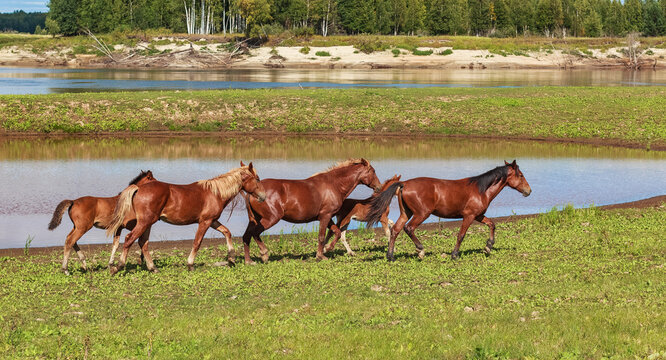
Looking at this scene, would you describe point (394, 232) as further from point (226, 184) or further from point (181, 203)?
point (181, 203)

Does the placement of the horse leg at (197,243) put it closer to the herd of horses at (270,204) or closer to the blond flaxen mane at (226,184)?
the herd of horses at (270,204)

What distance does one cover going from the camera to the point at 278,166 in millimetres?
31656

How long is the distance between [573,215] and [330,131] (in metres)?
23.2

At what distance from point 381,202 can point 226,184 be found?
3203 millimetres

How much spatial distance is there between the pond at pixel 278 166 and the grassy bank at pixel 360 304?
498 cm

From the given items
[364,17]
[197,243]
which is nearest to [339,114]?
[197,243]

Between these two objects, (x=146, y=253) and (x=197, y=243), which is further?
(x=197, y=243)

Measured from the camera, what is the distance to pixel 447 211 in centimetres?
1620

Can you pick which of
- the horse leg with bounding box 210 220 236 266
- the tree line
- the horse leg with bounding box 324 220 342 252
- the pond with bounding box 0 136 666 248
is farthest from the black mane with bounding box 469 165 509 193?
the tree line

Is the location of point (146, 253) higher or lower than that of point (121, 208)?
lower

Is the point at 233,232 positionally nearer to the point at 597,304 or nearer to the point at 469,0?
the point at 597,304

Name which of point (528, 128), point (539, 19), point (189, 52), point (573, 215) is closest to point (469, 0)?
point (539, 19)

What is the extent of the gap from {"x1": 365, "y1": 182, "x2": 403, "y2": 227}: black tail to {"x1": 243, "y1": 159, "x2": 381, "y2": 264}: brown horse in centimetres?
64

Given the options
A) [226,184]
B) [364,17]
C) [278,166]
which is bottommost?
[278,166]
